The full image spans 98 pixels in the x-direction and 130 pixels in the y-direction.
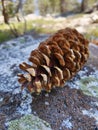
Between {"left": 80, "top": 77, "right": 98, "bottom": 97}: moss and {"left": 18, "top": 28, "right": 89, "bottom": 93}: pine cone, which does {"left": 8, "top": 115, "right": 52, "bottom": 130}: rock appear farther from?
{"left": 80, "top": 77, "right": 98, "bottom": 97}: moss

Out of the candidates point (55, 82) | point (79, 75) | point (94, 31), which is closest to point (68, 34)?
point (79, 75)

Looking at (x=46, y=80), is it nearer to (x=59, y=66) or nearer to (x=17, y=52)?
(x=59, y=66)

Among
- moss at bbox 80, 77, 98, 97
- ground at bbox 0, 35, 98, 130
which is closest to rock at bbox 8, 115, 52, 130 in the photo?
ground at bbox 0, 35, 98, 130

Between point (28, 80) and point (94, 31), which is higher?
point (28, 80)

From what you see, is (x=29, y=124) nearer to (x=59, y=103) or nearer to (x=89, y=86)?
(x=59, y=103)

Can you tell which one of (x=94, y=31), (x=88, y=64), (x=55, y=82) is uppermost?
(x=55, y=82)

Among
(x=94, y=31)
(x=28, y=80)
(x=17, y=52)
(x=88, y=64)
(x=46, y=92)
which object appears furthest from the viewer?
(x=94, y=31)

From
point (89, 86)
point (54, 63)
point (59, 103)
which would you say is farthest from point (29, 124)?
point (89, 86)
